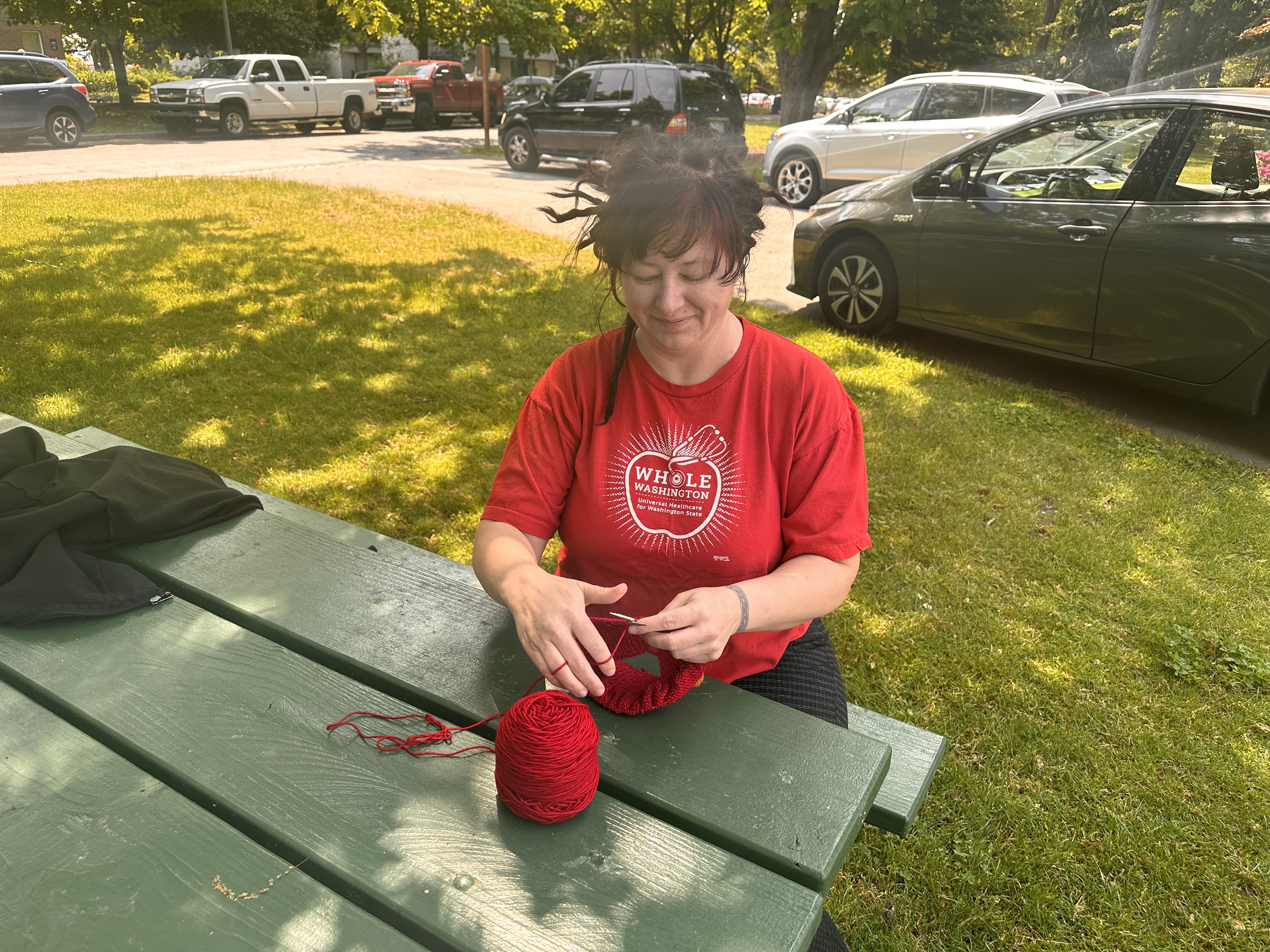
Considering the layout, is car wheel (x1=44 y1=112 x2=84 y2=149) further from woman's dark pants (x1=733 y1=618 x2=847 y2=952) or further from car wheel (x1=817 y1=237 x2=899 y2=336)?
woman's dark pants (x1=733 y1=618 x2=847 y2=952)

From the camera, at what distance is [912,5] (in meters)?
14.4

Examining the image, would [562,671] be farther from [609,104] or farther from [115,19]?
[115,19]

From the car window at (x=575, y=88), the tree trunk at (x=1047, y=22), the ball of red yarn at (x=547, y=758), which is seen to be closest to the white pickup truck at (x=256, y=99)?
the car window at (x=575, y=88)

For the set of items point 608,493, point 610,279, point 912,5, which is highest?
point 912,5

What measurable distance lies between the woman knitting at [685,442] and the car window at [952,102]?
971 centimetres

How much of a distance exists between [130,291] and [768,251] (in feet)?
18.6

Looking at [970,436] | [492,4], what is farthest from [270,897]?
[492,4]

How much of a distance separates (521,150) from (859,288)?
10.0 meters

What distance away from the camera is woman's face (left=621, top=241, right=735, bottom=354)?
1.57 meters

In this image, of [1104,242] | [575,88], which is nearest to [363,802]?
[1104,242]

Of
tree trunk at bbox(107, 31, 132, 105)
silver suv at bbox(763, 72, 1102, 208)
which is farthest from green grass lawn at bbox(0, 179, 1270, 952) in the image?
tree trunk at bbox(107, 31, 132, 105)

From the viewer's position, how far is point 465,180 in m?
13.3

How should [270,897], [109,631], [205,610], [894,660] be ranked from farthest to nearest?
[894,660] < [205,610] < [109,631] < [270,897]

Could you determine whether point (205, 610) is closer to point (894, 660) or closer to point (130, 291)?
point (894, 660)
